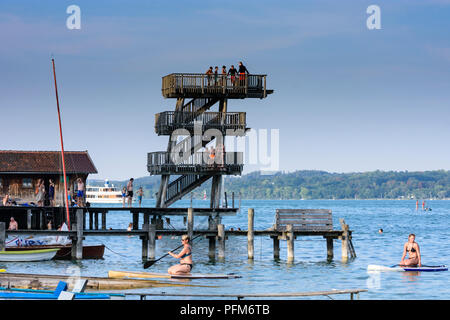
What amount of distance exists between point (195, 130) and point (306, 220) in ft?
43.5

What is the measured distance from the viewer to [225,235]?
139 ft


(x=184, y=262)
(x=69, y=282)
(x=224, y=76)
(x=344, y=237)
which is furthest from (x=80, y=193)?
(x=69, y=282)

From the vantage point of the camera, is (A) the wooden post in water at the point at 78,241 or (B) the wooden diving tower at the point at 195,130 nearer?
(A) the wooden post in water at the point at 78,241

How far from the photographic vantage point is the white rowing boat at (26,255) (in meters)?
41.6

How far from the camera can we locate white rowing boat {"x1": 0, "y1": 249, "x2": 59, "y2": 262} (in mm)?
41572

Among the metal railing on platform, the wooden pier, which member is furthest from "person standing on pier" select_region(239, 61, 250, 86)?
the wooden pier

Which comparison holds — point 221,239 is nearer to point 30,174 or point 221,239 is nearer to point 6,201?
point 6,201

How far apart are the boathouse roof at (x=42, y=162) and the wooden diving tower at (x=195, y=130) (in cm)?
802

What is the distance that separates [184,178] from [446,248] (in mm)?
23623

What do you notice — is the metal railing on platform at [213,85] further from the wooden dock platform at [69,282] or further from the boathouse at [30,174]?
the wooden dock platform at [69,282]

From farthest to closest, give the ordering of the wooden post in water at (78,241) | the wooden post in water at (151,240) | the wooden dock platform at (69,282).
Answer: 1. the wooden post in water at (151,240)
2. the wooden post in water at (78,241)
3. the wooden dock platform at (69,282)

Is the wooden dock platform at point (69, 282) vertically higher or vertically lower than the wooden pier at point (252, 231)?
lower

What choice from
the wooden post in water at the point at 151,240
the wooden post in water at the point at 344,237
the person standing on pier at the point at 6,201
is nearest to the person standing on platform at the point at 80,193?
the person standing on pier at the point at 6,201
